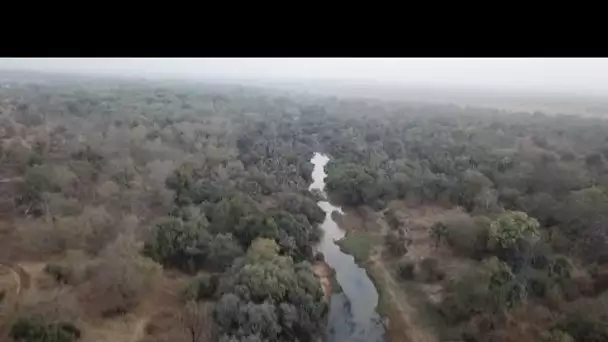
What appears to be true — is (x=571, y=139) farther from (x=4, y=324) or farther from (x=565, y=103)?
(x=4, y=324)

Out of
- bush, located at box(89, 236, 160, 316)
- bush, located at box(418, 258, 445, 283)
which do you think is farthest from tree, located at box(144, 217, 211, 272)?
bush, located at box(418, 258, 445, 283)

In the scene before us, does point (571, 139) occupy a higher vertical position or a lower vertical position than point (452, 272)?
higher

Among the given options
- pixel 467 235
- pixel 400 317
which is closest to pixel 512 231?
pixel 467 235
